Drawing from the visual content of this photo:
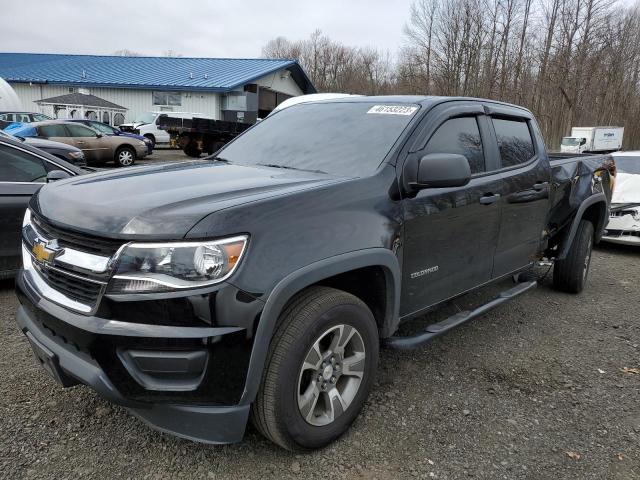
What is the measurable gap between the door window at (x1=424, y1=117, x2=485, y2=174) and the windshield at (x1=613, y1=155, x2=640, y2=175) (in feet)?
20.1

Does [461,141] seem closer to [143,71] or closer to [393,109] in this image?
[393,109]

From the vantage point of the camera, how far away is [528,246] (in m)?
4.13

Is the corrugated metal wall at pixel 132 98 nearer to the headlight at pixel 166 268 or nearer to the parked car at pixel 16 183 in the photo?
the parked car at pixel 16 183

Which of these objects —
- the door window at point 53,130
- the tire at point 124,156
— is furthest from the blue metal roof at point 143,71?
the door window at point 53,130

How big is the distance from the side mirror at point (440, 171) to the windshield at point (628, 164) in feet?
22.9

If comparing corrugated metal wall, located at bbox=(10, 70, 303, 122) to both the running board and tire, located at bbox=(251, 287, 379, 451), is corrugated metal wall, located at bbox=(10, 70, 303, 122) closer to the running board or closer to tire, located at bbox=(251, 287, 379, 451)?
the running board

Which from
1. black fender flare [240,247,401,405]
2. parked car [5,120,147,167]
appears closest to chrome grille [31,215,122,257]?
black fender flare [240,247,401,405]

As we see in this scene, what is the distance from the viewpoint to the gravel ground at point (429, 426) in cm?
243

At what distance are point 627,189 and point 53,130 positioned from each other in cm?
1533

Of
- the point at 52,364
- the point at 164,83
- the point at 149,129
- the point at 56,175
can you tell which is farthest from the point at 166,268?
the point at 164,83

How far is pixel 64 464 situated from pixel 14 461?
0.24 meters

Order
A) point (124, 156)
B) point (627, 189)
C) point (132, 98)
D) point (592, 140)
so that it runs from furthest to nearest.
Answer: point (132, 98) < point (592, 140) < point (124, 156) < point (627, 189)

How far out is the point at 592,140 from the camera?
3388 centimetres

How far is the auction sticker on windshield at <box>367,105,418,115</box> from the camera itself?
3.17m
